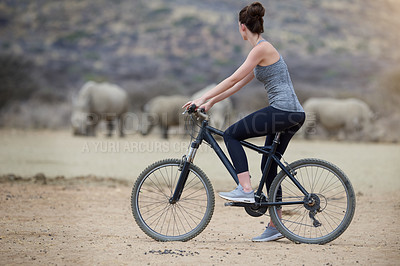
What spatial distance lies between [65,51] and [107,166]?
40151mm

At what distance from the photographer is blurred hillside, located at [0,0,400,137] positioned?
4650 cm

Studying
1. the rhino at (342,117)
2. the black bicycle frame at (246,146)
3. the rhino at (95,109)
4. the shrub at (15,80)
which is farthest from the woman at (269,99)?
the shrub at (15,80)

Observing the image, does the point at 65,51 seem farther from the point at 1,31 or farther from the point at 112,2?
the point at 112,2

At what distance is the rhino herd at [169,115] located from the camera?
75.8 feet

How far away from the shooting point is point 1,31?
54375 millimetres

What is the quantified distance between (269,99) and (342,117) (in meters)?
19.5

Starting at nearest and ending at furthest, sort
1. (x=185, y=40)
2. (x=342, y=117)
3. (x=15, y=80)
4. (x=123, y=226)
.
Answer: (x=123, y=226)
(x=342, y=117)
(x=15, y=80)
(x=185, y=40)

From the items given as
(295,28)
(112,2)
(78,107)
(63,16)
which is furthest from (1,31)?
(78,107)

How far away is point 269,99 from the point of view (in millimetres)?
5301

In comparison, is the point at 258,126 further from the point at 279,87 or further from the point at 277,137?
the point at 279,87

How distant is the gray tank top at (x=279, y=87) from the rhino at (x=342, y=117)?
1933 centimetres

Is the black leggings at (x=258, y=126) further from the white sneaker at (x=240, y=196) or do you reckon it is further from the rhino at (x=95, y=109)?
the rhino at (x=95, y=109)

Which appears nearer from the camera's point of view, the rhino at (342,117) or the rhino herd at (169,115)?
the rhino herd at (169,115)

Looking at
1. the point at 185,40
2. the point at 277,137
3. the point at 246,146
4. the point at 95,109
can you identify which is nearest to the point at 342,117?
the point at 95,109
